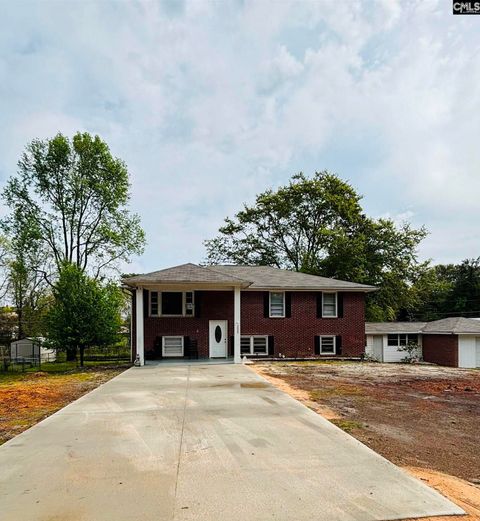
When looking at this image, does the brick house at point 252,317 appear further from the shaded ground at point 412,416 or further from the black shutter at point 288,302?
the shaded ground at point 412,416

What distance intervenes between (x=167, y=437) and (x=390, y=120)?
14.7 m

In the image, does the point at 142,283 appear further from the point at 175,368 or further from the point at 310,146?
the point at 310,146

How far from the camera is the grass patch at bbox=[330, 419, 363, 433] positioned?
23.0 feet

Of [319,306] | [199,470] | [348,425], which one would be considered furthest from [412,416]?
[319,306]

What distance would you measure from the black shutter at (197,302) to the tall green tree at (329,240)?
1666 centimetres

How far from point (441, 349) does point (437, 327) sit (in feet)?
4.89

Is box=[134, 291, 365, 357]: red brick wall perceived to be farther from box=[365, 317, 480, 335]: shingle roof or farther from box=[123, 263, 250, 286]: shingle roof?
box=[365, 317, 480, 335]: shingle roof

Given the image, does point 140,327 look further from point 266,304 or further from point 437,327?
point 437,327

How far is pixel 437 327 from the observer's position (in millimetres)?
25344

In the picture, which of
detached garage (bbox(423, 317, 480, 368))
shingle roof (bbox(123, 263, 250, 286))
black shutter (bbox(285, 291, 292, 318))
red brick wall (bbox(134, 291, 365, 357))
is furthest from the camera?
detached garage (bbox(423, 317, 480, 368))

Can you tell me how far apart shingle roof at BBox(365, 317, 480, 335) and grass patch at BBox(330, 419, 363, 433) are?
60.6ft
